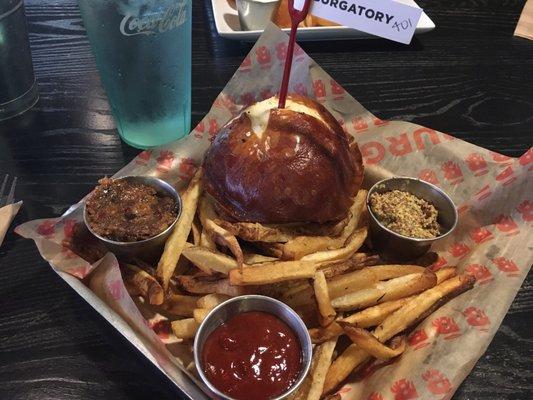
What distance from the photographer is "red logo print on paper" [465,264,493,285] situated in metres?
1.85

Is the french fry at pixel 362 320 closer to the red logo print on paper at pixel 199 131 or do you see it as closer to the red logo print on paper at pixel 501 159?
the red logo print on paper at pixel 501 159

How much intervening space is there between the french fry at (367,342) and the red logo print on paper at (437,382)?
0.40ft

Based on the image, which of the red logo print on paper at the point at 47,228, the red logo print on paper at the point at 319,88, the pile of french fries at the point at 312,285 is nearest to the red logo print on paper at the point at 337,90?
the red logo print on paper at the point at 319,88

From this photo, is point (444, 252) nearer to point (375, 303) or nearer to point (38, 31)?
point (375, 303)

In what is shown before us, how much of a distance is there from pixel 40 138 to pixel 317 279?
1.70 metres

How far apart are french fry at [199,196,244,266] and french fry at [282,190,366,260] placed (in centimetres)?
17

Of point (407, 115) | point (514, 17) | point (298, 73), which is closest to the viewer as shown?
point (298, 73)

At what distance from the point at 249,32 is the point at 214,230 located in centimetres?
169

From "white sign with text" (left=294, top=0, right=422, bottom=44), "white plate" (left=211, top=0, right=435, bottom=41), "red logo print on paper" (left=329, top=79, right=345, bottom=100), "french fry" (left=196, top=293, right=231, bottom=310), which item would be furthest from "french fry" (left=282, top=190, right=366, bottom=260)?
"white plate" (left=211, top=0, right=435, bottom=41)

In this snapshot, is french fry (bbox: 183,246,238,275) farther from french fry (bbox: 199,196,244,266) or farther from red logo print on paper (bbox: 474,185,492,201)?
red logo print on paper (bbox: 474,185,492,201)

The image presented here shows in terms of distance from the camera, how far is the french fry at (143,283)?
5.44 feet

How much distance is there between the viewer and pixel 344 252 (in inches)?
70.6

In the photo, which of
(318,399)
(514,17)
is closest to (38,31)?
(318,399)

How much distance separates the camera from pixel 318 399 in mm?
1484
